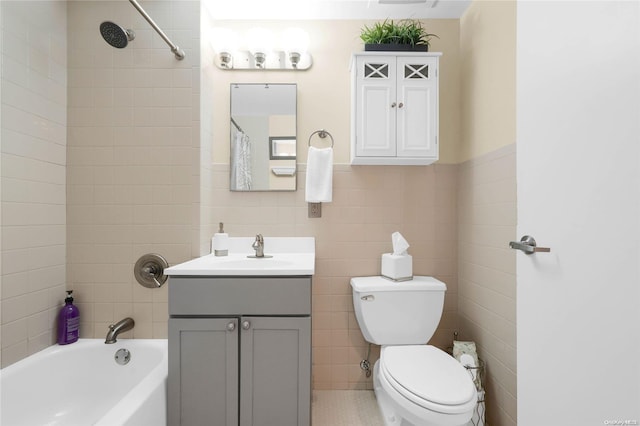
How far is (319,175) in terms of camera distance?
68.9 inches

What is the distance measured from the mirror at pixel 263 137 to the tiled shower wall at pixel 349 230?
0.08 meters

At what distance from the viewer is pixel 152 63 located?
5.36 feet

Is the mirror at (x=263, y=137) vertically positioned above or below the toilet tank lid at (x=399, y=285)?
above

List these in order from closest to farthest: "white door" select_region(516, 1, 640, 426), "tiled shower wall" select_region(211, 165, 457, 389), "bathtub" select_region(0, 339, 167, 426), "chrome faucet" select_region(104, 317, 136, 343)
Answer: "white door" select_region(516, 1, 640, 426)
"bathtub" select_region(0, 339, 167, 426)
"chrome faucet" select_region(104, 317, 136, 343)
"tiled shower wall" select_region(211, 165, 457, 389)

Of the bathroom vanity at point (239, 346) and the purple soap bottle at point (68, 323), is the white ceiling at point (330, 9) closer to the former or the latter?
the bathroom vanity at point (239, 346)

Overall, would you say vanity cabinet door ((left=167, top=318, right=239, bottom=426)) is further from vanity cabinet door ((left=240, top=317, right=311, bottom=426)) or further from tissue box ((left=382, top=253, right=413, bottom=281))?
tissue box ((left=382, top=253, right=413, bottom=281))

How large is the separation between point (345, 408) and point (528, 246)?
1.39m

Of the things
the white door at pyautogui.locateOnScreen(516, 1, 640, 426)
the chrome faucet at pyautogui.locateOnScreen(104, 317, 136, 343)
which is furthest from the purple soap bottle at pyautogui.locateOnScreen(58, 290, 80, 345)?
the white door at pyautogui.locateOnScreen(516, 1, 640, 426)

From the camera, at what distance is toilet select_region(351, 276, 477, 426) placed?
108cm

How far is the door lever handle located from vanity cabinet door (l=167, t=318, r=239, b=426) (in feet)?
3.64

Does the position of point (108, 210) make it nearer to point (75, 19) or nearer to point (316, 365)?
point (75, 19)

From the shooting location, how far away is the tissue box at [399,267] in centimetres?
166

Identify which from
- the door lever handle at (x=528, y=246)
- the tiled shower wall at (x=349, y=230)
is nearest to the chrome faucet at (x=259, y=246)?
the tiled shower wall at (x=349, y=230)

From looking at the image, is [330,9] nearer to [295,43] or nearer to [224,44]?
[295,43]
